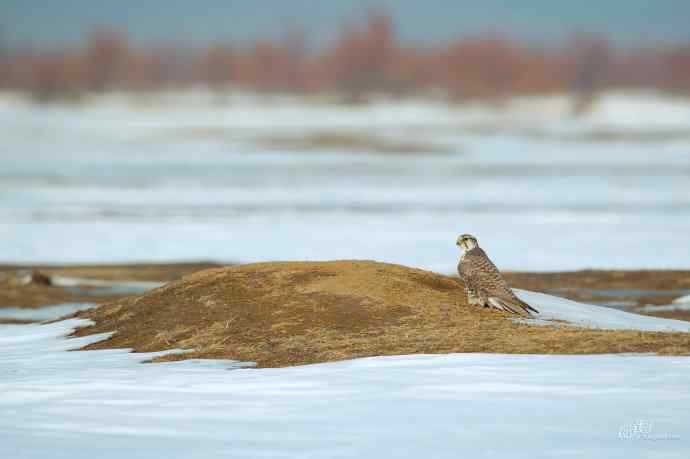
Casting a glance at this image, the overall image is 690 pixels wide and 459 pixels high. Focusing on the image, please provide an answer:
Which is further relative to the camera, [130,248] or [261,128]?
[261,128]

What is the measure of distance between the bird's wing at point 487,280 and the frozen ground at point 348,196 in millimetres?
7644

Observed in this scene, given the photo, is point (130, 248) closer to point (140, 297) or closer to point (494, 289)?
point (140, 297)

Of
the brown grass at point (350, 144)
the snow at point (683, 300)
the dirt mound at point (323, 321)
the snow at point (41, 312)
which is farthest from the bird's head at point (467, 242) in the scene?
the brown grass at point (350, 144)

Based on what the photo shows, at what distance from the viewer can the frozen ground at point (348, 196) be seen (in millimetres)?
21172

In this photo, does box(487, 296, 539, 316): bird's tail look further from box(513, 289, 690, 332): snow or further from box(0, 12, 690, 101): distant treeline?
box(0, 12, 690, 101): distant treeline

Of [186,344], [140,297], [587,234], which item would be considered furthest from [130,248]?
[186,344]

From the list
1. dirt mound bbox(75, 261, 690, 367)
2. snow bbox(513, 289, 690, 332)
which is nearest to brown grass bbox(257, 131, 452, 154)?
snow bbox(513, 289, 690, 332)

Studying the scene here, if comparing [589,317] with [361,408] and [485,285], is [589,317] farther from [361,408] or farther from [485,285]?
[361,408]

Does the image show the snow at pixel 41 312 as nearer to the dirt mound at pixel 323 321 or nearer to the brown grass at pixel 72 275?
the brown grass at pixel 72 275

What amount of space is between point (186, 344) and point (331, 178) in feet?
85.8

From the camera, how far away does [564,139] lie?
5672cm

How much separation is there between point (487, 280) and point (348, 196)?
20265mm

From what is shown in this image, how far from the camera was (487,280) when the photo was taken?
1073cm

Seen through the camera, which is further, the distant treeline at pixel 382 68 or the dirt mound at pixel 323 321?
the distant treeline at pixel 382 68
